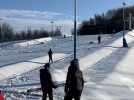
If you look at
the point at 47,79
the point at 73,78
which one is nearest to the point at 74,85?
the point at 73,78

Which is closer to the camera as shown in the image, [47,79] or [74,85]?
[74,85]

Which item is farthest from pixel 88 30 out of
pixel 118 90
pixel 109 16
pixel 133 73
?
pixel 118 90

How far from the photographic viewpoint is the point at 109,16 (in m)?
173

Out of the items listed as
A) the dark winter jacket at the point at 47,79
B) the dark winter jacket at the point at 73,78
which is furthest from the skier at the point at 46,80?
the dark winter jacket at the point at 73,78

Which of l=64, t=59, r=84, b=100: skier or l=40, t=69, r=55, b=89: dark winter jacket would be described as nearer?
l=64, t=59, r=84, b=100: skier

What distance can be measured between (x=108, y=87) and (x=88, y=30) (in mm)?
116864

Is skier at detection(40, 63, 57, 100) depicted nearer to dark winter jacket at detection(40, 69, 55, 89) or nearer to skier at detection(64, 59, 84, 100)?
dark winter jacket at detection(40, 69, 55, 89)

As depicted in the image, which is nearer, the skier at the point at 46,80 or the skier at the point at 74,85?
the skier at the point at 74,85

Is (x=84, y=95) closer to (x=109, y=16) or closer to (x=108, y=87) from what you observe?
(x=108, y=87)

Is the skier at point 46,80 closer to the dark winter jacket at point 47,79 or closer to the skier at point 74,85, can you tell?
the dark winter jacket at point 47,79

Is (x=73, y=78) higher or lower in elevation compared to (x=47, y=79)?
higher

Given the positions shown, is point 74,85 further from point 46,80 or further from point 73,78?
point 46,80

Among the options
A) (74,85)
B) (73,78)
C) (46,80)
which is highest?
(73,78)

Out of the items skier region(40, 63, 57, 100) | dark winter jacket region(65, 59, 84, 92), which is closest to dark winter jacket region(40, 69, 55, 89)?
skier region(40, 63, 57, 100)
